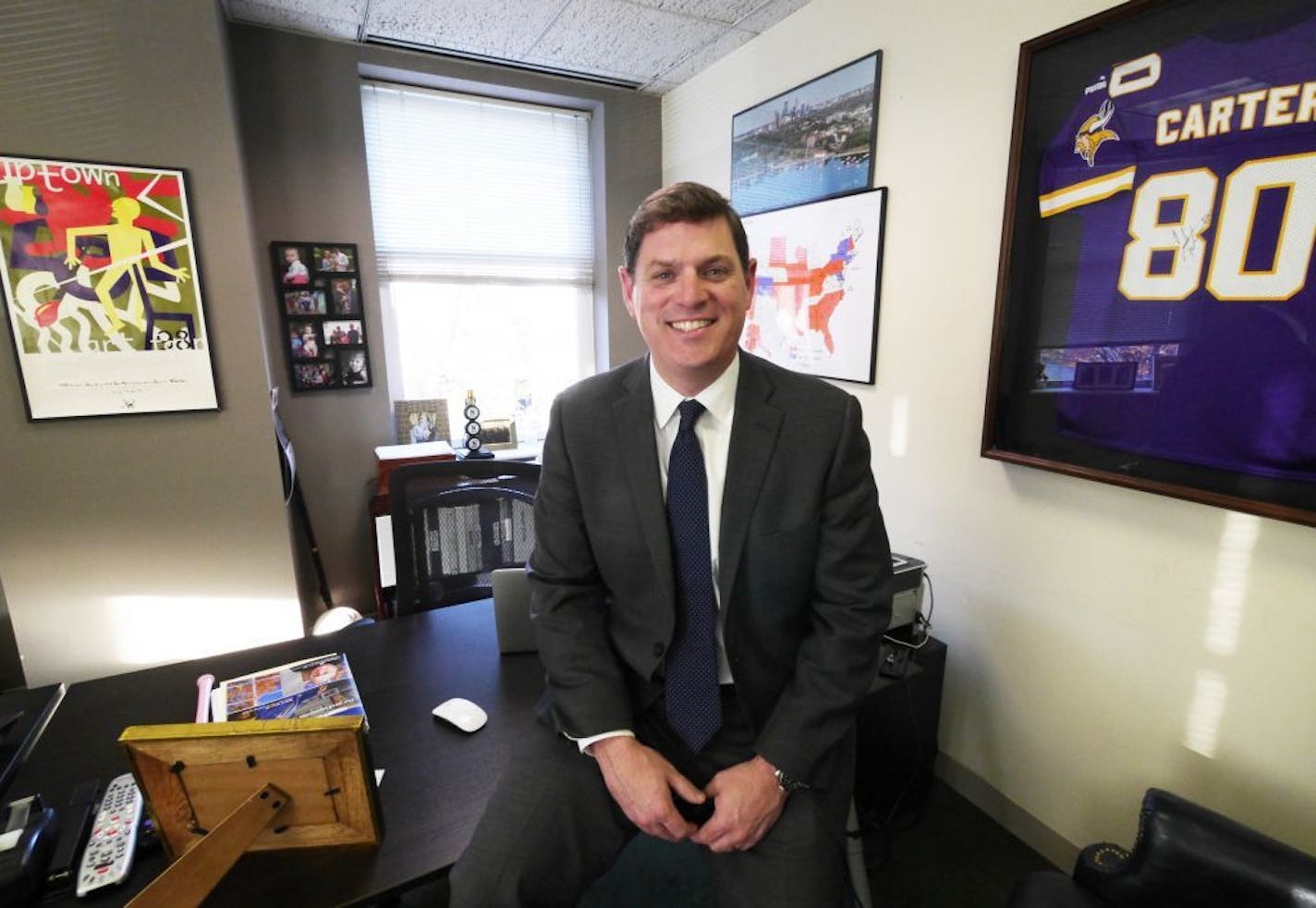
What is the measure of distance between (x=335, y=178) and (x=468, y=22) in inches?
36.7

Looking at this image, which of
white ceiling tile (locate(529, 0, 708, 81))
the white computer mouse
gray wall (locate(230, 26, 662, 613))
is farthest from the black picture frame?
the white computer mouse

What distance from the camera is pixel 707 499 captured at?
3.91 ft

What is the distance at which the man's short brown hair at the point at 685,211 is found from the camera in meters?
1.15

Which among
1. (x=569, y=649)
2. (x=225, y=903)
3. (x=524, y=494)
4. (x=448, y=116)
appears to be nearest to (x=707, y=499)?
(x=569, y=649)

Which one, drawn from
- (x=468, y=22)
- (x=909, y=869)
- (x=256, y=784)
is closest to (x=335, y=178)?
(x=468, y=22)

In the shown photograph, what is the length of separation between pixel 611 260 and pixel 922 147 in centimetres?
189

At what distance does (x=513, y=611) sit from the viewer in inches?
53.4

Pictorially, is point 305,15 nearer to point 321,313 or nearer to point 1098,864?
point 321,313

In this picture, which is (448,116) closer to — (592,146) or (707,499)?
(592,146)

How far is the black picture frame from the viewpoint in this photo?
2.82 m

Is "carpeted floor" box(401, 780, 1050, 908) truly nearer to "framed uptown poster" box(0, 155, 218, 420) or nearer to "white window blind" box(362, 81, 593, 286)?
"framed uptown poster" box(0, 155, 218, 420)

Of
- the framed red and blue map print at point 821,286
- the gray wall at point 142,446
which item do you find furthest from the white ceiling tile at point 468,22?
the framed red and blue map print at point 821,286

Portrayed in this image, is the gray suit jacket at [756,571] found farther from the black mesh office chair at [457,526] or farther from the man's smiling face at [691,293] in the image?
the black mesh office chair at [457,526]

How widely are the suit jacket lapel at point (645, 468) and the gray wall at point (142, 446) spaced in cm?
187
